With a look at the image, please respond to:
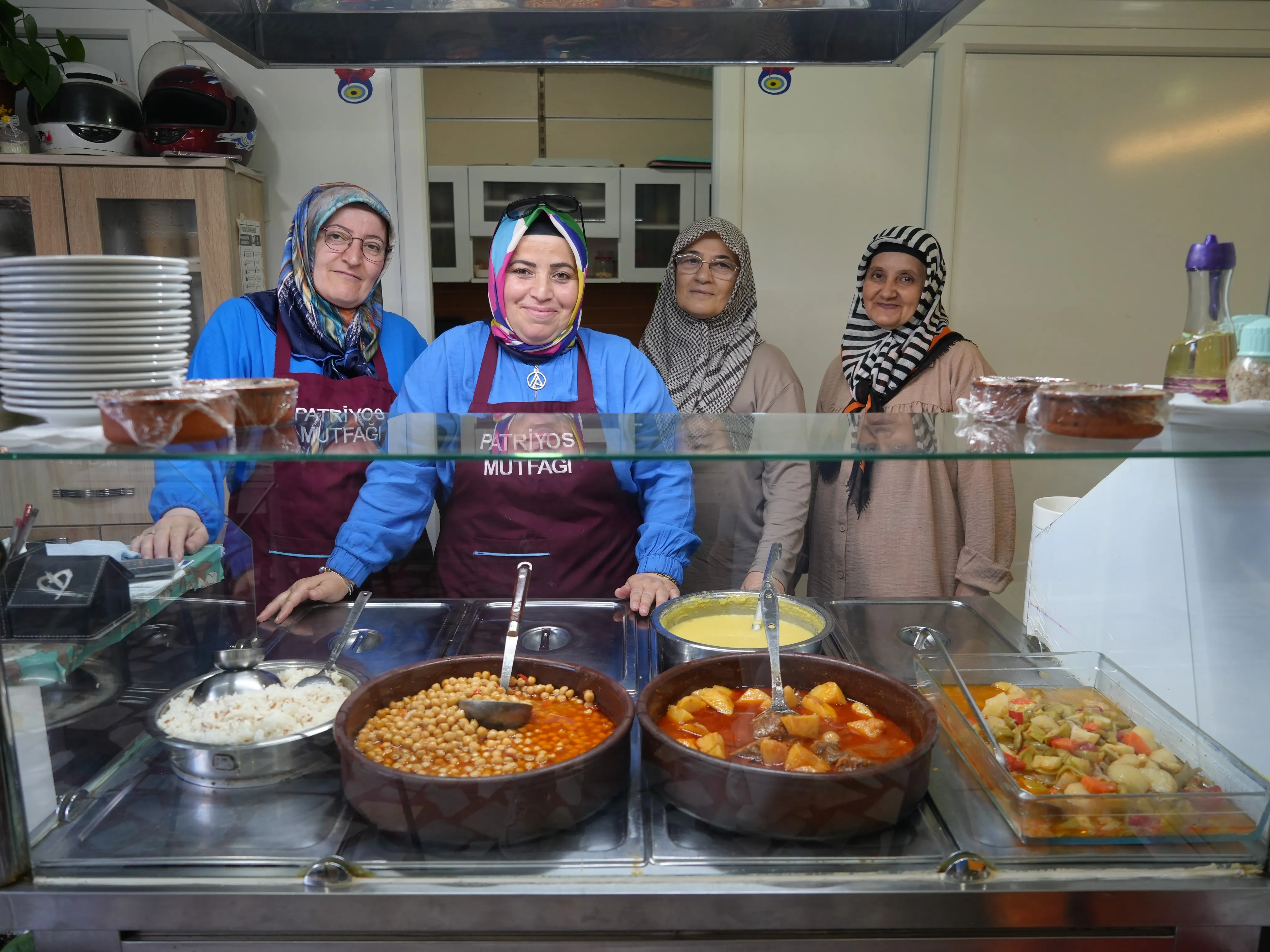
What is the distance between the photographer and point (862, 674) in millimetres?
1307

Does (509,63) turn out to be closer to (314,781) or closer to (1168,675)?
(314,781)

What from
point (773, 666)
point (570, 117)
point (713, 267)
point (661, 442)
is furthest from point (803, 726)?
point (570, 117)

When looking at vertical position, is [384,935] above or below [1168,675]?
below

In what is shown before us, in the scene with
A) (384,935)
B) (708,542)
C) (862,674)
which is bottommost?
(384,935)

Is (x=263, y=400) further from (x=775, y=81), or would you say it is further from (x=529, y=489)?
(x=775, y=81)

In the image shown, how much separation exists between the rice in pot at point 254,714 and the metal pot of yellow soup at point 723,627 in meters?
0.52

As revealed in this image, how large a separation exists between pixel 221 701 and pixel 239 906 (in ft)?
1.11

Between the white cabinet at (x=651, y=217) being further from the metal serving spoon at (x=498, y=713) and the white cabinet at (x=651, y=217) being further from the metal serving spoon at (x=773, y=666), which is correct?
the metal serving spoon at (x=498, y=713)

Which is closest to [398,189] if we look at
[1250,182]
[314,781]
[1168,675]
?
[314,781]

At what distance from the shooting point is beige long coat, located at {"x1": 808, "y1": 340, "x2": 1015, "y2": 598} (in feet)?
4.67

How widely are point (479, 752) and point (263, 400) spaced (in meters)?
0.58

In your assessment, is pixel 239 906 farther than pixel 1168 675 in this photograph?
No

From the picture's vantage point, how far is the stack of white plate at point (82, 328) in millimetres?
1074

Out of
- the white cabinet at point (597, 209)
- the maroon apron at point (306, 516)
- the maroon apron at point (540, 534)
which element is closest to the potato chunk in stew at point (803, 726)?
the maroon apron at point (540, 534)
